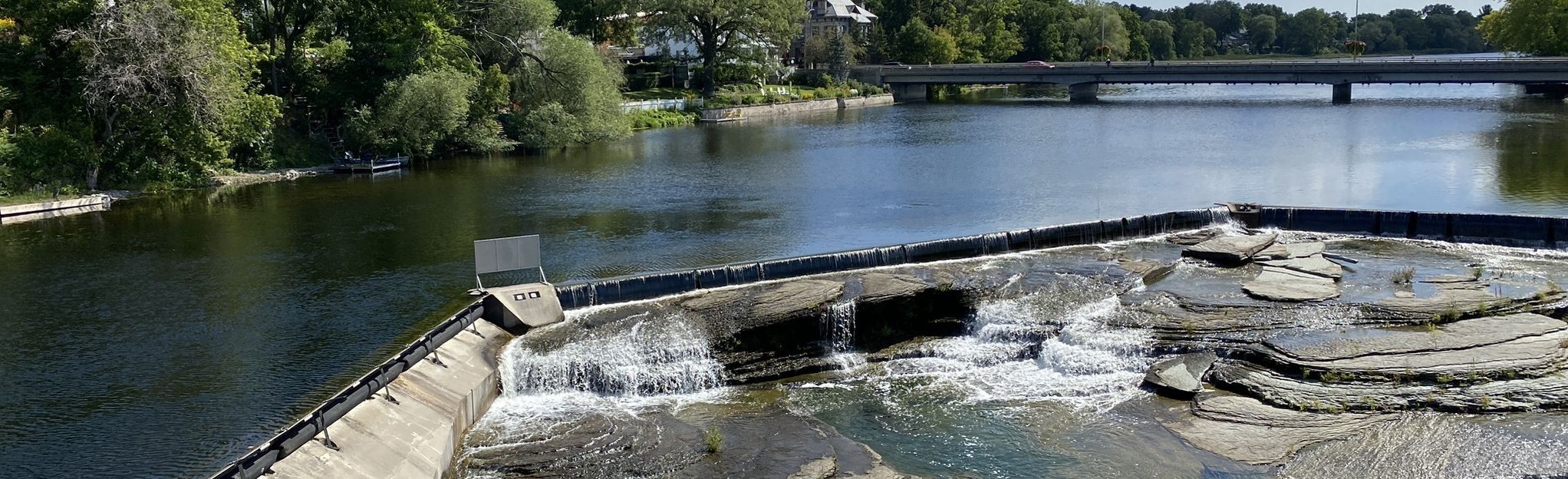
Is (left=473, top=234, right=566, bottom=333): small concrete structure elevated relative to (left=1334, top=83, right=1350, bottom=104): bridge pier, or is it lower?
lower

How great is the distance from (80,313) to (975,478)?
24339 mm

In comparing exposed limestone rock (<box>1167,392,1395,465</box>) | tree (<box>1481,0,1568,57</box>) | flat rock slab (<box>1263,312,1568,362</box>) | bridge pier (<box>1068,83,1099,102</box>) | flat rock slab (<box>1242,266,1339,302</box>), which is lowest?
exposed limestone rock (<box>1167,392,1395,465</box>)

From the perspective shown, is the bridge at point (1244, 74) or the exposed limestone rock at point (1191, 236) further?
the bridge at point (1244, 74)

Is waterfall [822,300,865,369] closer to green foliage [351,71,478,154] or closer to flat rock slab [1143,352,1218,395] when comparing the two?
flat rock slab [1143,352,1218,395]

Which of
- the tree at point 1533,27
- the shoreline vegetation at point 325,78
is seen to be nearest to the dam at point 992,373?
the shoreline vegetation at point 325,78

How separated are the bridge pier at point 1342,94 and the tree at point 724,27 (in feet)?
167

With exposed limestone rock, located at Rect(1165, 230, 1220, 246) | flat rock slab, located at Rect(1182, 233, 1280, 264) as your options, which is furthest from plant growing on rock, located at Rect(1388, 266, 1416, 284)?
exposed limestone rock, located at Rect(1165, 230, 1220, 246)

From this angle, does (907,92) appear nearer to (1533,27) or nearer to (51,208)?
(1533,27)

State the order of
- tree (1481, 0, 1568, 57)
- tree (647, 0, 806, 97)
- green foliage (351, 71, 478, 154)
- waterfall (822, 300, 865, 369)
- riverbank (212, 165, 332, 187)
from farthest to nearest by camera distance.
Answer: tree (1481, 0, 1568, 57) < tree (647, 0, 806, 97) < green foliage (351, 71, 478, 154) < riverbank (212, 165, 332, 187) < waterfall (822, 300, 865, 369)

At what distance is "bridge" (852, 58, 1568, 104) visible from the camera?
94062 mm

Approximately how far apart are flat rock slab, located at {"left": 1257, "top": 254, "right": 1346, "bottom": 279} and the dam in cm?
12

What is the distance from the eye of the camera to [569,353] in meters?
26.0

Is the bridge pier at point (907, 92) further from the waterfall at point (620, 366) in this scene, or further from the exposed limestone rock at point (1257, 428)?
the exposed limestone rock at point (1257, 428)

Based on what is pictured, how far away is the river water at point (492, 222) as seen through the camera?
23906mm
